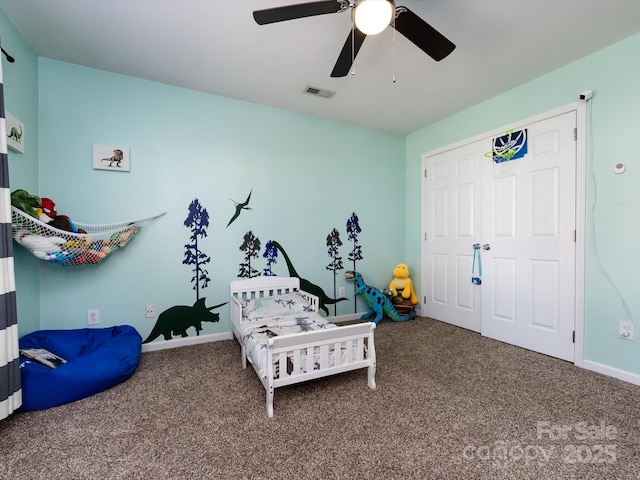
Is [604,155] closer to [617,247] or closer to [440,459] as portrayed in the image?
[617,247]

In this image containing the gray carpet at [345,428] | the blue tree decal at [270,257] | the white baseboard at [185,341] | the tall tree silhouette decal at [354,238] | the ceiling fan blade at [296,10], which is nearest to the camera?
the gray carpet at [345,428]

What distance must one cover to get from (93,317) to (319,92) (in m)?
2.92

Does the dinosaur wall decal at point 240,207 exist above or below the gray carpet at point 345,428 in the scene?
above

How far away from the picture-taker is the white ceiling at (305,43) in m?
1.84

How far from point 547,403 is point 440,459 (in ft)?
3.18

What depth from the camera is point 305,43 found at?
2146 millimetres

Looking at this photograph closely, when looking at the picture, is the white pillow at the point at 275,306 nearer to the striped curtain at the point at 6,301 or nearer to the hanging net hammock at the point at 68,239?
the hanging net hammock at the point at 68,239

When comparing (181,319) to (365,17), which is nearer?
(365,17)

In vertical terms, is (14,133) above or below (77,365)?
above

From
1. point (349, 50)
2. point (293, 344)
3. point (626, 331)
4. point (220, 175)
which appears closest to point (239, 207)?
point (220, 175)

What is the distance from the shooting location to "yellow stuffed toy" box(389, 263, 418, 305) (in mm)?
3711

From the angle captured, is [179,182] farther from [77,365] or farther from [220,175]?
[77,365]

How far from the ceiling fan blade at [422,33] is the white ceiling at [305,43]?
1.16 feet

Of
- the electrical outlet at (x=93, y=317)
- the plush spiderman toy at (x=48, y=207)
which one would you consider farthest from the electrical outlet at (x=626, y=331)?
the plush spiderman toy at (x=48, y=207)
